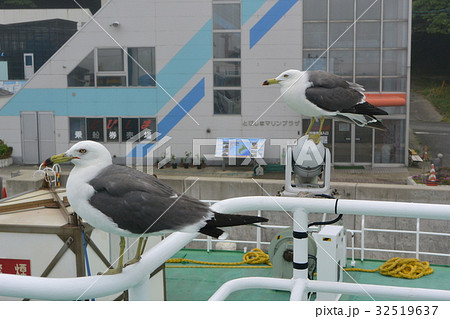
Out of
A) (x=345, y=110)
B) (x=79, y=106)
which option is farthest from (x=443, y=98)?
(x=345, y=110)

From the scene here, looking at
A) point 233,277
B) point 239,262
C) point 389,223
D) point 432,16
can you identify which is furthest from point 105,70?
point 432,16

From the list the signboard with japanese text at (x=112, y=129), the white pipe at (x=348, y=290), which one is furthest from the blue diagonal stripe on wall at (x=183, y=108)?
the white pipe at (x=348, y=290)

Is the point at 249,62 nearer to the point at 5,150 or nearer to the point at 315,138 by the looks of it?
the point at 5,150

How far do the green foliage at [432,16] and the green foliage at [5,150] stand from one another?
2486cm

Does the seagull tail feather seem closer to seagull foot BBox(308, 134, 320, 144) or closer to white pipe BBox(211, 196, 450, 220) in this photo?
white pipe BBox(211, 196, 450, 220)

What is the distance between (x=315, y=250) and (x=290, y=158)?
81.3 inches

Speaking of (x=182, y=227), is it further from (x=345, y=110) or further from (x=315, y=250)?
(x=315, y=250)

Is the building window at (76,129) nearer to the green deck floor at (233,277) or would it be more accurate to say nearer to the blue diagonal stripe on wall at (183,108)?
the blue diagonal stripe on wall at (183,108)

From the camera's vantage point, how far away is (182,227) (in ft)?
7.01

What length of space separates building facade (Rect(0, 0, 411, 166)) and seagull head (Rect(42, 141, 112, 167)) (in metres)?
13.4

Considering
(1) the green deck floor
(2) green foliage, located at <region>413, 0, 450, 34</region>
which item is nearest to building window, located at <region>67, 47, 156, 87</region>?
(1) the green deck floor

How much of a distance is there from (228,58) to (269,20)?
175cm

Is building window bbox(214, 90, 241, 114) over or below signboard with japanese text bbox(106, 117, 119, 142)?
over

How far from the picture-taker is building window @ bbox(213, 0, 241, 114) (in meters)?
17.6
